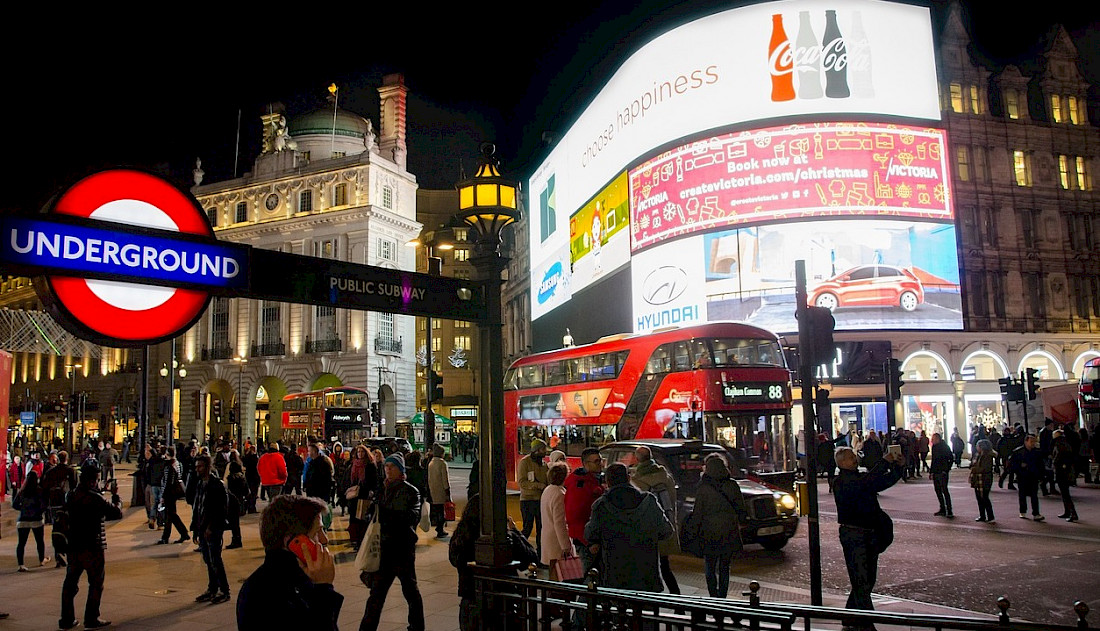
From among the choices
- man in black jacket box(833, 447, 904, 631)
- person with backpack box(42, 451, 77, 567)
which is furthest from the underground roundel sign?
person with backpack box(42, 451, 77, 567)

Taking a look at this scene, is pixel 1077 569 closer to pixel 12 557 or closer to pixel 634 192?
pixel 12 557

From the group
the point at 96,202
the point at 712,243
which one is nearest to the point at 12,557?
the point at 96,202

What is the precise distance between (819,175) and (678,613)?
31.9 meters

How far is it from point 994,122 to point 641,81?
18.1m

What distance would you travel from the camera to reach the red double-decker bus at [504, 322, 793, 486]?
18.0 metres

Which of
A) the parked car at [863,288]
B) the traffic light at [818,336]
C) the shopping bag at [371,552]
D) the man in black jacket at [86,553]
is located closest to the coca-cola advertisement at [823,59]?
the parked car at [863,288]

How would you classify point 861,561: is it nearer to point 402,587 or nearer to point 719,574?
point 719,574

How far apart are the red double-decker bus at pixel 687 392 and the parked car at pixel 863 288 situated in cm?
1580

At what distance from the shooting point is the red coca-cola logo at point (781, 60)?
115 ft

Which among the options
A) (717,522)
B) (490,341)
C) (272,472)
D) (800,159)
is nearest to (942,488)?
(717,522)

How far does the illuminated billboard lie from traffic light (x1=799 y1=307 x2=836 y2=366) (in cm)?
2683

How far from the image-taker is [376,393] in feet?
181

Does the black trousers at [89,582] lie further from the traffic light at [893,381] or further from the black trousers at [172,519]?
the traffic light at [893,381]

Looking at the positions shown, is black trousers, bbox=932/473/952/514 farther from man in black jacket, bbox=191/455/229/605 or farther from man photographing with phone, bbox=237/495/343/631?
man photographing with phone, bbox=237/495/343/631
